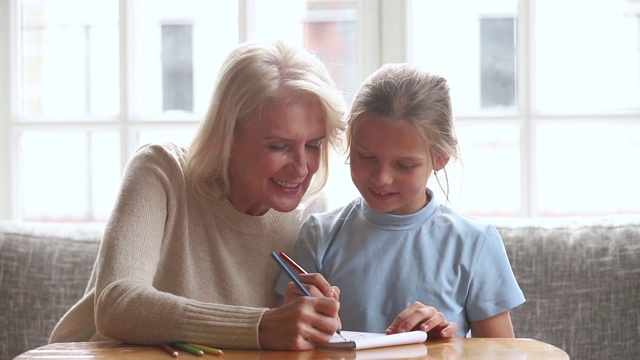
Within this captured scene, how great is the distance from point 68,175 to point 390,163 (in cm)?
167

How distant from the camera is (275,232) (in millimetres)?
2088

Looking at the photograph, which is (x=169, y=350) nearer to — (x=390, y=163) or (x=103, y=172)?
(x=390, y=163)

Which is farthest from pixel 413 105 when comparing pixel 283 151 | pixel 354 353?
pixel 354 353

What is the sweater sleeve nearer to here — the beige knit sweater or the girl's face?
the beige knit sweater

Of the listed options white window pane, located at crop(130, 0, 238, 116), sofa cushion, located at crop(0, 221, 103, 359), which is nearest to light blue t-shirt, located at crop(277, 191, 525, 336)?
sofa cushion, located at crop(0, 221, 103, 359)

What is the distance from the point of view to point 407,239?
1986mm

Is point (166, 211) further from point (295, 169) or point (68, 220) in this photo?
point (68, 220)

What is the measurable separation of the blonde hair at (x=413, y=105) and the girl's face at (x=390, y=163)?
0.02m

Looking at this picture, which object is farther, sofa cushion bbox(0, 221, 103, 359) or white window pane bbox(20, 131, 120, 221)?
white window pane bbox(20, 131, 120, 221)

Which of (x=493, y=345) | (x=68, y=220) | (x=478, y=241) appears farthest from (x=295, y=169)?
(x=68, y=220)

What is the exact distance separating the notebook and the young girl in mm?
178

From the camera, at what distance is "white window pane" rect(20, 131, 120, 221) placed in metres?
3.18

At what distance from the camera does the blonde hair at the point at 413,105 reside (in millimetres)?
1892

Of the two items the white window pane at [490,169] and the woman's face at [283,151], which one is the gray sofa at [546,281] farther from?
the woman's face at [283,151]
